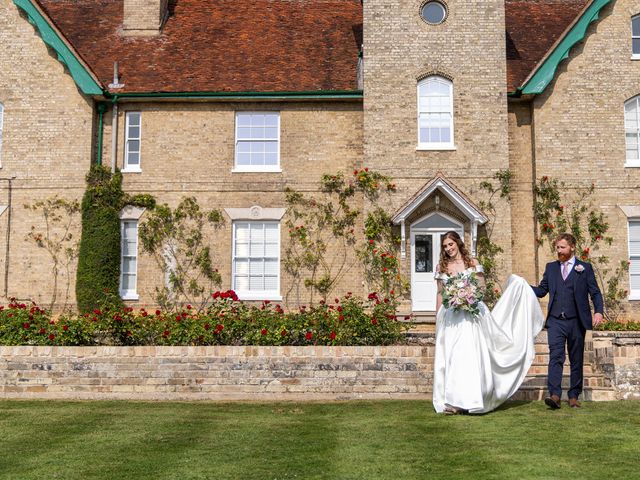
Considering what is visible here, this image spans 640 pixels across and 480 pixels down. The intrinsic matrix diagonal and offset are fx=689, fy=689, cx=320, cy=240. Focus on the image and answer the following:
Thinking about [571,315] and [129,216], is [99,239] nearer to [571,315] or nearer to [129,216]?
[129,216]

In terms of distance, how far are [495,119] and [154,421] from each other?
42.9ft

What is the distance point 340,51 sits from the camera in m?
20.7

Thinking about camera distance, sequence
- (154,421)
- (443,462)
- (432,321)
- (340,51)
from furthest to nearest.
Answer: (340,51) → (432,321) → (154,421) → (443,462)

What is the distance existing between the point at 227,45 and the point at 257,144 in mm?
3845

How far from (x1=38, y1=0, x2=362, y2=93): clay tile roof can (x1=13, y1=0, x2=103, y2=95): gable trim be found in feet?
2.92

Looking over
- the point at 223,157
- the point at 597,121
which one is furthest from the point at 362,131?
the point at 597,121

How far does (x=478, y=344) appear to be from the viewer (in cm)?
877

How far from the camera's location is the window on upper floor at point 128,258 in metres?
18.7

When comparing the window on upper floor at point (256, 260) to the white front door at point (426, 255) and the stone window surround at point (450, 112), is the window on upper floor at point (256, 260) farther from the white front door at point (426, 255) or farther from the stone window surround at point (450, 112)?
the stone window surround at point (450, 112)

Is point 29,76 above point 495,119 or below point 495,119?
above

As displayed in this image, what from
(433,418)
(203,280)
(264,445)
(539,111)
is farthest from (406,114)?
(264,445)

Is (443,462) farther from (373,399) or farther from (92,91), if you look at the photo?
(92,91)

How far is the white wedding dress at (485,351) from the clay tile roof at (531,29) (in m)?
11.0

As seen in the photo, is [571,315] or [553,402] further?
[571,315]
